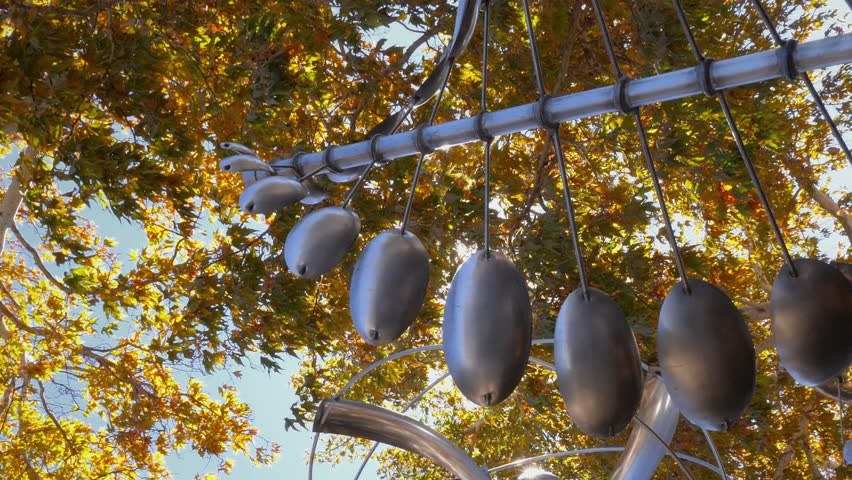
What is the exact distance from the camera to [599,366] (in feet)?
2.39

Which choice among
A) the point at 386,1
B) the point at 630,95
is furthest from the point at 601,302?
the point at 386,1

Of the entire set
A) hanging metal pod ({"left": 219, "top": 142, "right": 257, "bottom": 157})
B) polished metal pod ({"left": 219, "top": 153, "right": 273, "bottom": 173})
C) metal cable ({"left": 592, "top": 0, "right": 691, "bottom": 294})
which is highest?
hanging metal pod ({"left": 219, "top": 142, "right": 257, "bottom": 157})

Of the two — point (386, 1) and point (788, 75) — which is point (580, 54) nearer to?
point (386, 1)

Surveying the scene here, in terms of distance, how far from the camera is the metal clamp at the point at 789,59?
664mm

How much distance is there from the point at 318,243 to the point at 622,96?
→ 1.47 ft

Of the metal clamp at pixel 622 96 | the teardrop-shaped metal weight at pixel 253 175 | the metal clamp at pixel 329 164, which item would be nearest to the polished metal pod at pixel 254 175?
the teardrop-shaped metal weight at pixel 253 175

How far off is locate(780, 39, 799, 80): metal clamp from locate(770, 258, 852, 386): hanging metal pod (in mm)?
200

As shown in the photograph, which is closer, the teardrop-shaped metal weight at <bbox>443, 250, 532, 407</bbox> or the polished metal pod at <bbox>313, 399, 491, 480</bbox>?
the teardrop-shaped metal weight at <bbox>443, 250, 532, 407</bbox>

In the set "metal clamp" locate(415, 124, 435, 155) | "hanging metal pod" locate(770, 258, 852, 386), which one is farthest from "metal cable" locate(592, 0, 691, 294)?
"metal clamp" locate(415, 124, 435, 155)

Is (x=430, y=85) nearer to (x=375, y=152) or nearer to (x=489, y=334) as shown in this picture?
(x=375, y=152)

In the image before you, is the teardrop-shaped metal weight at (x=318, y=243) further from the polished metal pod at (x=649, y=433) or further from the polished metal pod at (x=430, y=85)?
the polished metal pod at (x=649, y=433)

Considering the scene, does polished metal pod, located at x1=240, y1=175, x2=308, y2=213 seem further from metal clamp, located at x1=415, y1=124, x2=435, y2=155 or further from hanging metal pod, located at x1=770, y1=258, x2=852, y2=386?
hanging metal pod, located at x1=770, y1=258, x2=852, y2=386

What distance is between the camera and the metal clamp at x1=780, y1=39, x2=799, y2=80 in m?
0.66

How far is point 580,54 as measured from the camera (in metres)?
3.56
